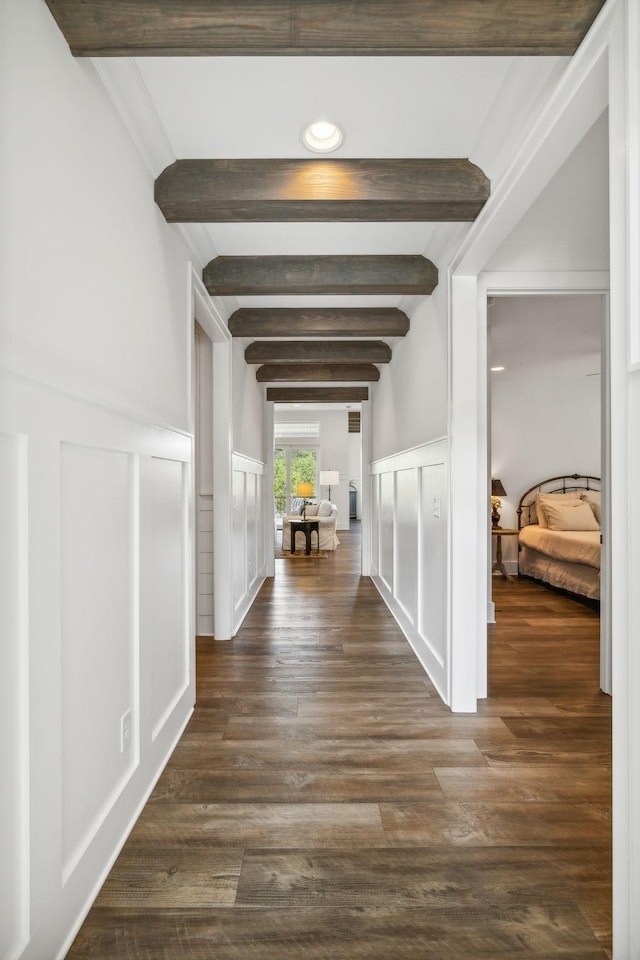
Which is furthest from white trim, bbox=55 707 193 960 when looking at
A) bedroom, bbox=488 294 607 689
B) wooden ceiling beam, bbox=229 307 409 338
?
bedroom, bbox=488 294 607 689

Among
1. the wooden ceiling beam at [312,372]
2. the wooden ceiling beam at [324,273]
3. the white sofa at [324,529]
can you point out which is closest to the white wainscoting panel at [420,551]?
the wooden ceiling beam at [324,273]

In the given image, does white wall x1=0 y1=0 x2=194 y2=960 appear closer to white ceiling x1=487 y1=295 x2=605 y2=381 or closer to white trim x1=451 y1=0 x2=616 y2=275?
white trim x1=451 y1=0 x2=616 y2=275

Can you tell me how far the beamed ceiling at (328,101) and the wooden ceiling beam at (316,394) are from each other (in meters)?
3.76

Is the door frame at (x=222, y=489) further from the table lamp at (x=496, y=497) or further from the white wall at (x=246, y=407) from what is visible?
the table lamp at (x=496, y=497)

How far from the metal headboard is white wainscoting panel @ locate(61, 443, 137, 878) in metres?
5.92

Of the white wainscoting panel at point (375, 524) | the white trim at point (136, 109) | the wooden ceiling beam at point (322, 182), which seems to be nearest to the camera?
the white trim at point (136, 109)

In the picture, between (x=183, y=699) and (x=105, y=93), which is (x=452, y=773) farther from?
(x=105, y=93)

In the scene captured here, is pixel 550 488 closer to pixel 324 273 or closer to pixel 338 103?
pixel 324 273

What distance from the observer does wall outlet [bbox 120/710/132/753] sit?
172 cm

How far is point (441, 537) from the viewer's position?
300cm

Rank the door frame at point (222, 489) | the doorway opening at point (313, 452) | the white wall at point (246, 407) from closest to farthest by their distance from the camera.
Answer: the door frame at point (222, 489) → the white wall at point (246, 407) → the doorway opening at point (313, 452)

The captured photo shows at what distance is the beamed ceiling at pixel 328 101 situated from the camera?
1324 millimetres

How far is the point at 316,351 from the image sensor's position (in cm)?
492

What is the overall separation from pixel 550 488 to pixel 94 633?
6413mm
